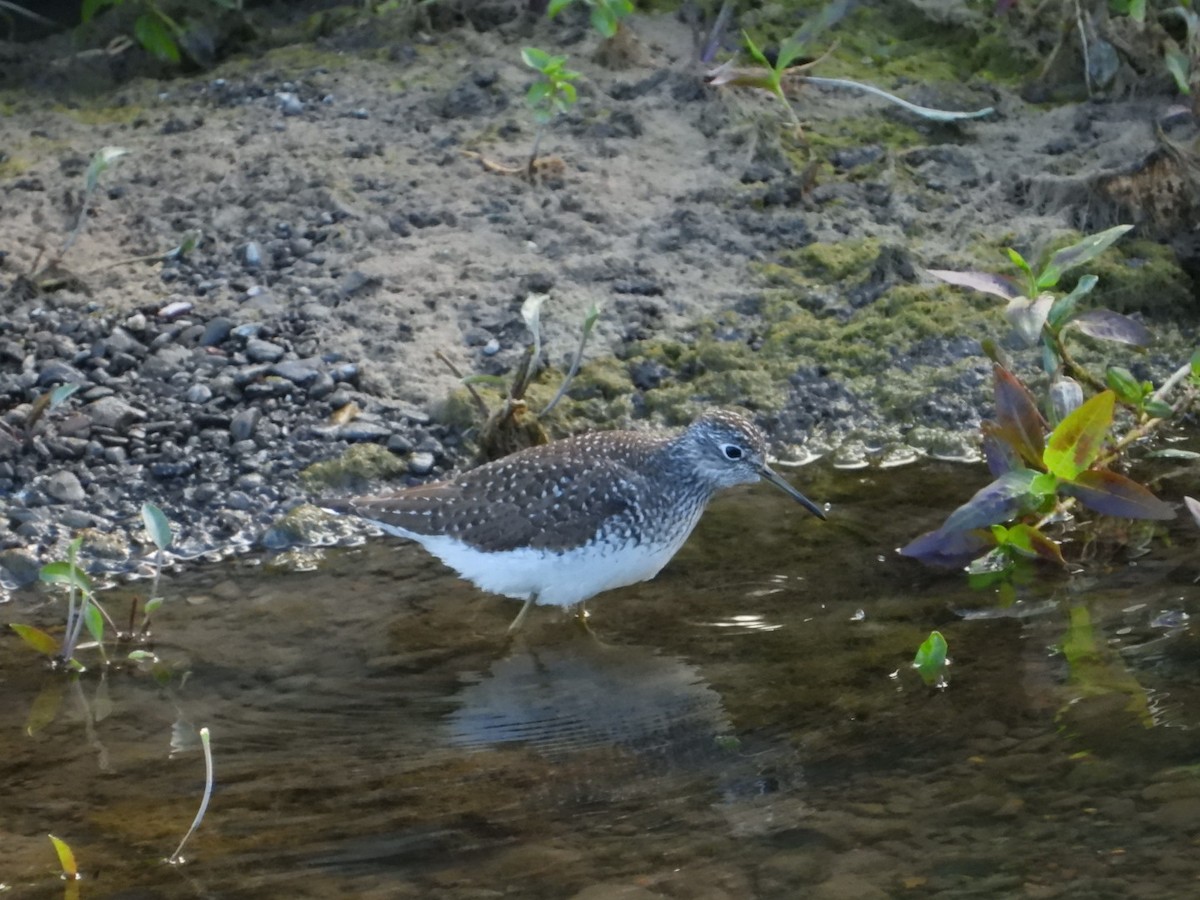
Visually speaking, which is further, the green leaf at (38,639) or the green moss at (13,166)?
the green moss at (13,166)

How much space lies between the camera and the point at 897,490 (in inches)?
275

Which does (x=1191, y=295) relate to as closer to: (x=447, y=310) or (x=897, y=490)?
(x=897, y=490)

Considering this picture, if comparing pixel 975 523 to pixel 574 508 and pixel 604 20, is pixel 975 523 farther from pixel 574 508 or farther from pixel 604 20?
pixel 604 20

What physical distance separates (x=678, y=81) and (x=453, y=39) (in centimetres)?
144

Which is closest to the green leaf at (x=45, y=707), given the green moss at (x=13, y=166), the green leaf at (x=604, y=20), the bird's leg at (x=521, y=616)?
the bird's leg at (x=521, y=616)

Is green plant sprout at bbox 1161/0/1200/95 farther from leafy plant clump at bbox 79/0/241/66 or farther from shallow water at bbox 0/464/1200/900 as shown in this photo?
leafy plant clump at bbox 79/0/241/66

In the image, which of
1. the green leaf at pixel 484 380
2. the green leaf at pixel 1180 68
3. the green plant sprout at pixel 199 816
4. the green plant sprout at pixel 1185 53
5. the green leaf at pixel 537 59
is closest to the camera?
the green plant sprout at pixel 199 816

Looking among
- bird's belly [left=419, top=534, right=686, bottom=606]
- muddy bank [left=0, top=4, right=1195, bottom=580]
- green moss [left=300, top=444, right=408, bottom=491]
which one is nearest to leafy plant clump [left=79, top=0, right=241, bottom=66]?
muddy bank [left=0, top=4, right=1195, bottom=580]

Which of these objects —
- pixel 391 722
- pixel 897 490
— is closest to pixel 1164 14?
pixel 897 490

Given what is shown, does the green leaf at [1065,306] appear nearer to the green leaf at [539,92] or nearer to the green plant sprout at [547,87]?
the green plant sprout at [547,87]

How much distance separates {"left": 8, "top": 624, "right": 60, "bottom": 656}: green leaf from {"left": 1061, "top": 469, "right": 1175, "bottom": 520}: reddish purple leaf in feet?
12.3

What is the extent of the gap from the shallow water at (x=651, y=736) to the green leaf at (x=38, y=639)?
92 millimetres

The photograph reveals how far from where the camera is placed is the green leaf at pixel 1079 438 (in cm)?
585

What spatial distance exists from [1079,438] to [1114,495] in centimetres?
26
